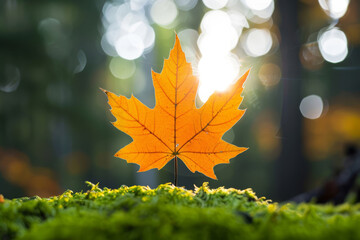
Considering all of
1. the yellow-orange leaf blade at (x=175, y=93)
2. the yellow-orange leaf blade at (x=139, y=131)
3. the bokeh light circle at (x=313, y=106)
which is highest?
the bokeh light circle at (x=313, y=106)

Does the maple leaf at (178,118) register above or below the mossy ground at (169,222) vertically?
above

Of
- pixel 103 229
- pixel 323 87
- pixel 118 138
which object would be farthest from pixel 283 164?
pixel 118 138

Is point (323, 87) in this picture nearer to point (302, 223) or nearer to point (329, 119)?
point (329, 119)

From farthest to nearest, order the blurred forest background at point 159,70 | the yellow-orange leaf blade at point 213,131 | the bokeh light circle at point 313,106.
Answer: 1. the bokeh light circle at point 313,106
2. the blurred forest background at point 159,70
3. the yellow-orange leaf blade at point 213,131

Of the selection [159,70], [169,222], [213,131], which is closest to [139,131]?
[213,131]

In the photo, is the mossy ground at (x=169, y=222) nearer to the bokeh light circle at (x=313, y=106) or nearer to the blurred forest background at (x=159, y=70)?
the blurred forest background at (x=159, y=70)

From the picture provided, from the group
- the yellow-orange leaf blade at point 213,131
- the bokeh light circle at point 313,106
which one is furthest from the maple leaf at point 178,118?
the bokeh light circle at point 313,106
